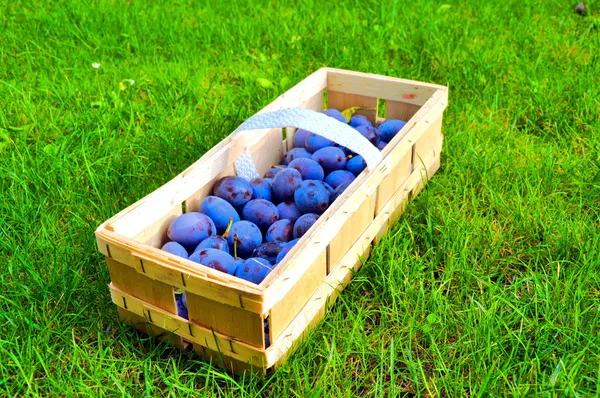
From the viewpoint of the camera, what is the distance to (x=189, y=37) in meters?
3.37

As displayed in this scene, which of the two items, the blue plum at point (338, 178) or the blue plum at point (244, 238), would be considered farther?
the blue plum at point (338, 178)

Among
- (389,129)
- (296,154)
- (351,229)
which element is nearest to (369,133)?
(389,129)

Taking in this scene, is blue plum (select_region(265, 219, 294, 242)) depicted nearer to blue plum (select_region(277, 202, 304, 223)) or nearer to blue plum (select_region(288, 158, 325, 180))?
blue plum (select_region(277, 202, 304, 223))

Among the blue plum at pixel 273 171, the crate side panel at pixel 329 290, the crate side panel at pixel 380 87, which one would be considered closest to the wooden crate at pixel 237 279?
the crate side panel at pixel 329 290

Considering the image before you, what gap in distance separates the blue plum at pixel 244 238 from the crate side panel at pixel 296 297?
9.8 inches

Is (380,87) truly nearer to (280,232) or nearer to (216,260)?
(280,232)

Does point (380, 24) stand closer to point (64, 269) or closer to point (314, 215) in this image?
point (314, 215)

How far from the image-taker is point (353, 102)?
2512mm

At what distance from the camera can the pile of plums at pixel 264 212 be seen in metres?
1.64

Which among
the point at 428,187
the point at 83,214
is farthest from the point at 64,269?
the point at 428,187

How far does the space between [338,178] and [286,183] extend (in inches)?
6.8

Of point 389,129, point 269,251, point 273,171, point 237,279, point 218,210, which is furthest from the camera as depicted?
point 389,129

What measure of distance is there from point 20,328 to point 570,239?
1.57m

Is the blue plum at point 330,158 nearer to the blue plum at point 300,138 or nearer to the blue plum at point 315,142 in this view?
the blue plum at point 315,142
